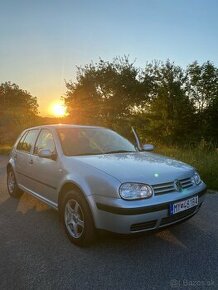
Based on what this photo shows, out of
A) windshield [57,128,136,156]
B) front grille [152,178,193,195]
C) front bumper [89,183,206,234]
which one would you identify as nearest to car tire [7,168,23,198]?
windshield [57,128,136,156]

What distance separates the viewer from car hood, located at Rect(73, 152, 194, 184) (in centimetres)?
332

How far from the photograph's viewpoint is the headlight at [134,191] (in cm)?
317

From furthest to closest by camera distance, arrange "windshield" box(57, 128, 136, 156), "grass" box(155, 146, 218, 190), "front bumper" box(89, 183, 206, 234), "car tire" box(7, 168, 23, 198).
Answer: "grass" box(155, 146, 218, 190) < "car tire" box(7, 168, 23, 198) < "windshield" box(57, 128, 136, 156) < "front bumper" box(89, 183, 206, 234)

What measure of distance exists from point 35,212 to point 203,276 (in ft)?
10.4

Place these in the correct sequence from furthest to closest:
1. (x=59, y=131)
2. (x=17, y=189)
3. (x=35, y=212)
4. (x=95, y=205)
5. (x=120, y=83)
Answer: (x=120, y=83) < (x=17, y=189) < (x=35, y=212) < (x=59, y=131) < (x=95, y=205)

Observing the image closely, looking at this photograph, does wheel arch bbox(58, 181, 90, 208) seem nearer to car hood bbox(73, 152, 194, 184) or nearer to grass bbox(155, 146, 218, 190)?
car hood bbox(73, 152, 194, 184)

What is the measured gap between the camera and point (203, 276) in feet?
9.36

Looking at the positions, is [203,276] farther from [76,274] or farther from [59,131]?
[59,131]

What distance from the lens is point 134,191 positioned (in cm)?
320

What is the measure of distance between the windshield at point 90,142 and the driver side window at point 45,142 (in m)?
0.18

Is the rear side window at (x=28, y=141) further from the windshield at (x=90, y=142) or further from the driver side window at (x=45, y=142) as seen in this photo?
the windshield at (x=90, y=142)

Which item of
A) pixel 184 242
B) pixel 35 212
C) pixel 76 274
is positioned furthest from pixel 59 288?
pixel 35 212

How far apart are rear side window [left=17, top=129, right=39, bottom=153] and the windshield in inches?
33.5

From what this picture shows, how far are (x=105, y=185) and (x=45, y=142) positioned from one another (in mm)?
1969
